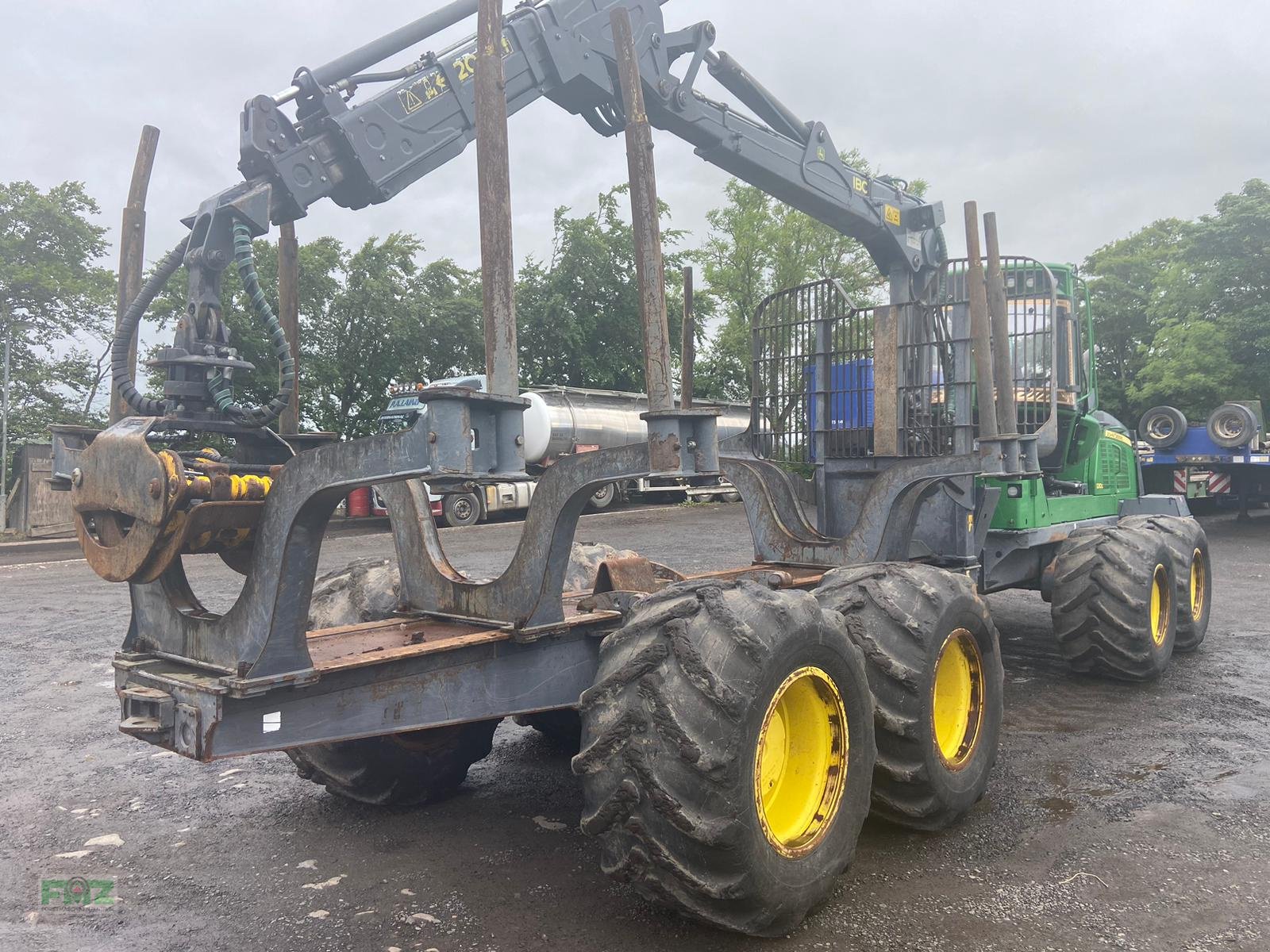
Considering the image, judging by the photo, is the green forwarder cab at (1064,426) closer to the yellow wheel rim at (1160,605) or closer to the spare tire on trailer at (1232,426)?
the yellow wheel rim at (1160,605)

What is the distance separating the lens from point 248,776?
5.15m

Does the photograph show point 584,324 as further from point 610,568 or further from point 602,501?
point 610,568

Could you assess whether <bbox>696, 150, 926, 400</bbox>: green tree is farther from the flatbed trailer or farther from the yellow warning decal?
the yellow warning decal

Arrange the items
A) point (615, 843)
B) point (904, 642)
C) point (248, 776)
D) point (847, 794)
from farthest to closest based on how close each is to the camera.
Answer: point (248, 776) → point (904, 642) → point (847, 794) → point (615, 843)

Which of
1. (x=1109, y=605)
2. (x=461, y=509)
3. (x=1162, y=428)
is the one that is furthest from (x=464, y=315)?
(x=1109, y=605)

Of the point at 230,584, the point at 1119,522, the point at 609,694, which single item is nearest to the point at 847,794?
the point at 609,694

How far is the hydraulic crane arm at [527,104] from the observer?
5.20 metres

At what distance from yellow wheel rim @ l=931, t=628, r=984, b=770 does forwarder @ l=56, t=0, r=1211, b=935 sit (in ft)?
0.05

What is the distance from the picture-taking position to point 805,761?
142 inches

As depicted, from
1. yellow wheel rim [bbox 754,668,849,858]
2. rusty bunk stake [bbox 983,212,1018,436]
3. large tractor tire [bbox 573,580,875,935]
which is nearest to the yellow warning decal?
rusty bunk stake [bbox 983,212,1018,436]

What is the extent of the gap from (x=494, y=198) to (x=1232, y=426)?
55.1ft

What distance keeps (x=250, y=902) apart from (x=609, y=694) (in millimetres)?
1670

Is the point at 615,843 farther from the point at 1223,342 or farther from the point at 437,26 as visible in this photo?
the point at 1223,342

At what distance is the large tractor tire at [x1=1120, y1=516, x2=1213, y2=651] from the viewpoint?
24.1 feet
